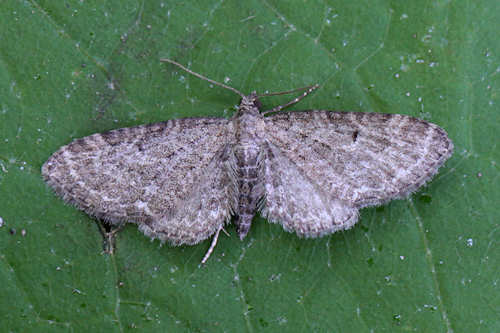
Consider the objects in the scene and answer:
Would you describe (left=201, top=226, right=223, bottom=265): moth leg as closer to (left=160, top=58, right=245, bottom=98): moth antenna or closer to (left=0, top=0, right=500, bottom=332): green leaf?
(left=0, top=0, right=500, bottom=332): green leaf

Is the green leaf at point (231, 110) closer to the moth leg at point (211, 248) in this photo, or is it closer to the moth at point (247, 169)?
the moth leg at point (211, 248)

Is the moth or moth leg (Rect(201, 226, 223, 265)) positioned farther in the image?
moth leg (Rect(201, 226, 223, 265))

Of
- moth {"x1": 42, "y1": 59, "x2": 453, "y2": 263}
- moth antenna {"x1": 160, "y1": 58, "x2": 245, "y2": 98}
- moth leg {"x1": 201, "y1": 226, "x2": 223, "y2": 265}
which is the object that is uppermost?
moth antenna {"x1": 160, "y1": 58, "x2": 245, "y2": 98}

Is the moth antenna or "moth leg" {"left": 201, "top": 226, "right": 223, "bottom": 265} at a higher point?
the moth antenna

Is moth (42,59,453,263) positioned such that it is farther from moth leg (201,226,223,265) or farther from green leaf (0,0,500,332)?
green leaf (0,0,500,332)

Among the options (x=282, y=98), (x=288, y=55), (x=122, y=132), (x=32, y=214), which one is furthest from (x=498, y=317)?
(x=32, y=214)

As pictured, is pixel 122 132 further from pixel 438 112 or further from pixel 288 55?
pixel 438 112

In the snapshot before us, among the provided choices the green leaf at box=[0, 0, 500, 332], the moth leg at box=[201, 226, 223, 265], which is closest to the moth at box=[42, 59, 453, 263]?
the moth leg at box=[201, 226, 223, 265]
